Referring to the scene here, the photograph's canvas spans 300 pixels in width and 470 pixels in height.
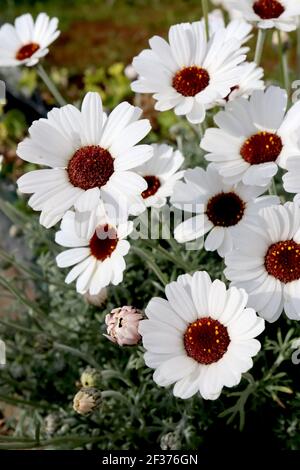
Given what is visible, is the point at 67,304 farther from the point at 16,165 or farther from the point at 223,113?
the point at 16,165

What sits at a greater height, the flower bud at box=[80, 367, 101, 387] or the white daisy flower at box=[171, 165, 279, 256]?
the white daisy flower at box=[171, 165, 279, 256]

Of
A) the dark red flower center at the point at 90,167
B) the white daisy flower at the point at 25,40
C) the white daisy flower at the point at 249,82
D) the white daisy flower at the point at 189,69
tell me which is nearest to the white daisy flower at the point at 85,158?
the dark red flower center at the point at 90,167

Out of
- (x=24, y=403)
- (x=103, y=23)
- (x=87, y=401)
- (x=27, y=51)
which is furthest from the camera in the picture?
(x=103, y=23)

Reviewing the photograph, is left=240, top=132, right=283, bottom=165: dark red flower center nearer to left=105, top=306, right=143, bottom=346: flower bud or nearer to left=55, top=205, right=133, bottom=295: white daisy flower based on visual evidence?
left=55, top=205, right=133, bottom=295: white daisy flower

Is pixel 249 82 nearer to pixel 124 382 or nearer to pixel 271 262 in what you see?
pixel 271 262

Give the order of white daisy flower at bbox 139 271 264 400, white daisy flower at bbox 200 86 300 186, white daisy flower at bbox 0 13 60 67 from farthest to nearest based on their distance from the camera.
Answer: white daisy flower at bbox 0 13 60 67 → white daisy flower at bbox 200 86 300 186 → white daisy flower at bbox 139 271 264 400

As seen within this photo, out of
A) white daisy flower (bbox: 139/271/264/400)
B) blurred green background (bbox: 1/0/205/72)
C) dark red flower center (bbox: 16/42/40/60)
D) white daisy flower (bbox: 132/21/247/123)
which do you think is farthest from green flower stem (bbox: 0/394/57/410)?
blurred green background (bbox: 1/0/205/72)

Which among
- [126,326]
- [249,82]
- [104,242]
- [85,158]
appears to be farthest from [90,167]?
[249,82]
